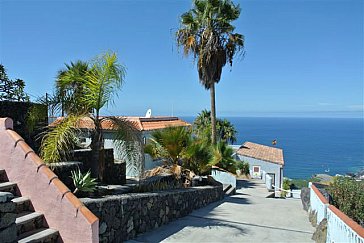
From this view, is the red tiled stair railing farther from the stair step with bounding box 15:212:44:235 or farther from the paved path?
the paved path

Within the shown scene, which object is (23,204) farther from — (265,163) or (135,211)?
(265,163)

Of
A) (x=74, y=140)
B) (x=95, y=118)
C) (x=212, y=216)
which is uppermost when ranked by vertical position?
(x=95, y=118)

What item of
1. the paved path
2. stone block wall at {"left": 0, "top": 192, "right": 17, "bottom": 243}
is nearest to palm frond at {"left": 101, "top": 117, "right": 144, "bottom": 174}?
the paved path

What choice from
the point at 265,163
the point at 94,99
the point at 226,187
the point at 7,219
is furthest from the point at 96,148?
the point at 265,163

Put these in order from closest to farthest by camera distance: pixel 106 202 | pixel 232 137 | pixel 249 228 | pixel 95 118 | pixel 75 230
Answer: pixel 75 230
pixel 106 202
pixel 95 118
pixel 249 228
pixel 232 137

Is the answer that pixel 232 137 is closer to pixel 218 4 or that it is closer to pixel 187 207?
pixel 218 4

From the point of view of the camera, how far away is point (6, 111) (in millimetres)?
6953

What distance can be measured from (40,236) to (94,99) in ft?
9.69

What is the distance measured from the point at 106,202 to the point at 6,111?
3391 mm

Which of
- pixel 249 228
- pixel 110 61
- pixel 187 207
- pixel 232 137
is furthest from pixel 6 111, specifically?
pixel 232 137

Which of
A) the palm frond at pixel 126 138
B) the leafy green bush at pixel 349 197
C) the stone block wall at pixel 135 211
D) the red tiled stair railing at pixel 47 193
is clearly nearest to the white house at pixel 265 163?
the leafy green bush at pixel 349 197

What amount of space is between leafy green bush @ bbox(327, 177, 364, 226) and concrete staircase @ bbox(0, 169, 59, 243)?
22.8ft

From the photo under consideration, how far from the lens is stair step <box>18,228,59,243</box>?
159 inches

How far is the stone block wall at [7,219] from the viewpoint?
10.2 feet
